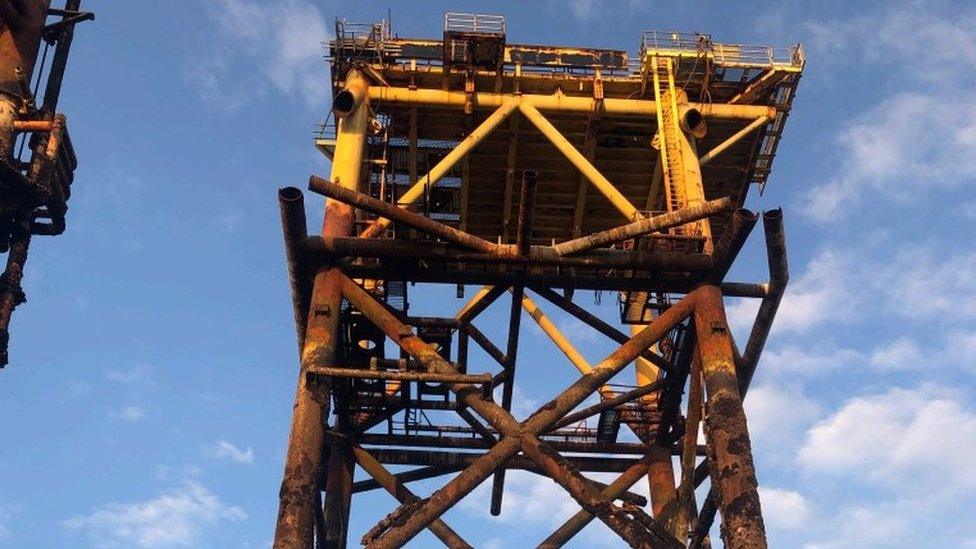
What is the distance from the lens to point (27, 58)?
27.8 metres

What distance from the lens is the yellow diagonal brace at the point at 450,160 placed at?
52.9 feet

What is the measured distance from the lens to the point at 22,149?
26516 mm

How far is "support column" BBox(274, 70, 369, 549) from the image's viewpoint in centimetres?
1212

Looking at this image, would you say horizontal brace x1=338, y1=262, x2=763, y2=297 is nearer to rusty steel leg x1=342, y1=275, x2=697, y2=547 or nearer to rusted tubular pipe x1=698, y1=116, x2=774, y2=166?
rusty steel leg x1=342, y1=275, x2=697, y2=547

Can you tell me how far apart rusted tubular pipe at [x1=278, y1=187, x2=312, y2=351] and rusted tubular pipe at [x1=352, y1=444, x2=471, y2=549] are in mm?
3119

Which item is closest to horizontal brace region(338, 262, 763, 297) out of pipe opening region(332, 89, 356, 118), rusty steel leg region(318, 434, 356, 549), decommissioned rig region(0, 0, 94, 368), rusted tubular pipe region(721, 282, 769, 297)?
rusted tubular pipe region(721, 282, 769, 297)

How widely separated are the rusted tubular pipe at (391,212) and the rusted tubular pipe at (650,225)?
4.48 ft

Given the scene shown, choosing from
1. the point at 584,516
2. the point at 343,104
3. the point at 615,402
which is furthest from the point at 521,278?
the point at 584,516

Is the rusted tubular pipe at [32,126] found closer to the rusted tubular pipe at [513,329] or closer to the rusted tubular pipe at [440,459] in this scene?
the rusted tubular pipe at [440,459]

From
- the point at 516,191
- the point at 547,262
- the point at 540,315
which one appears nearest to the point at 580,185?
the point at 516,191

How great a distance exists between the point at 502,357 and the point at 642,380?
15.7ft

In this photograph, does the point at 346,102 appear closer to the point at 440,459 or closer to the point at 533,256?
the point at 533,256

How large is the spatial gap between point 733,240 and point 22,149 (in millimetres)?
20818

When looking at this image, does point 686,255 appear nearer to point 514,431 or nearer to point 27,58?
point 514,431
